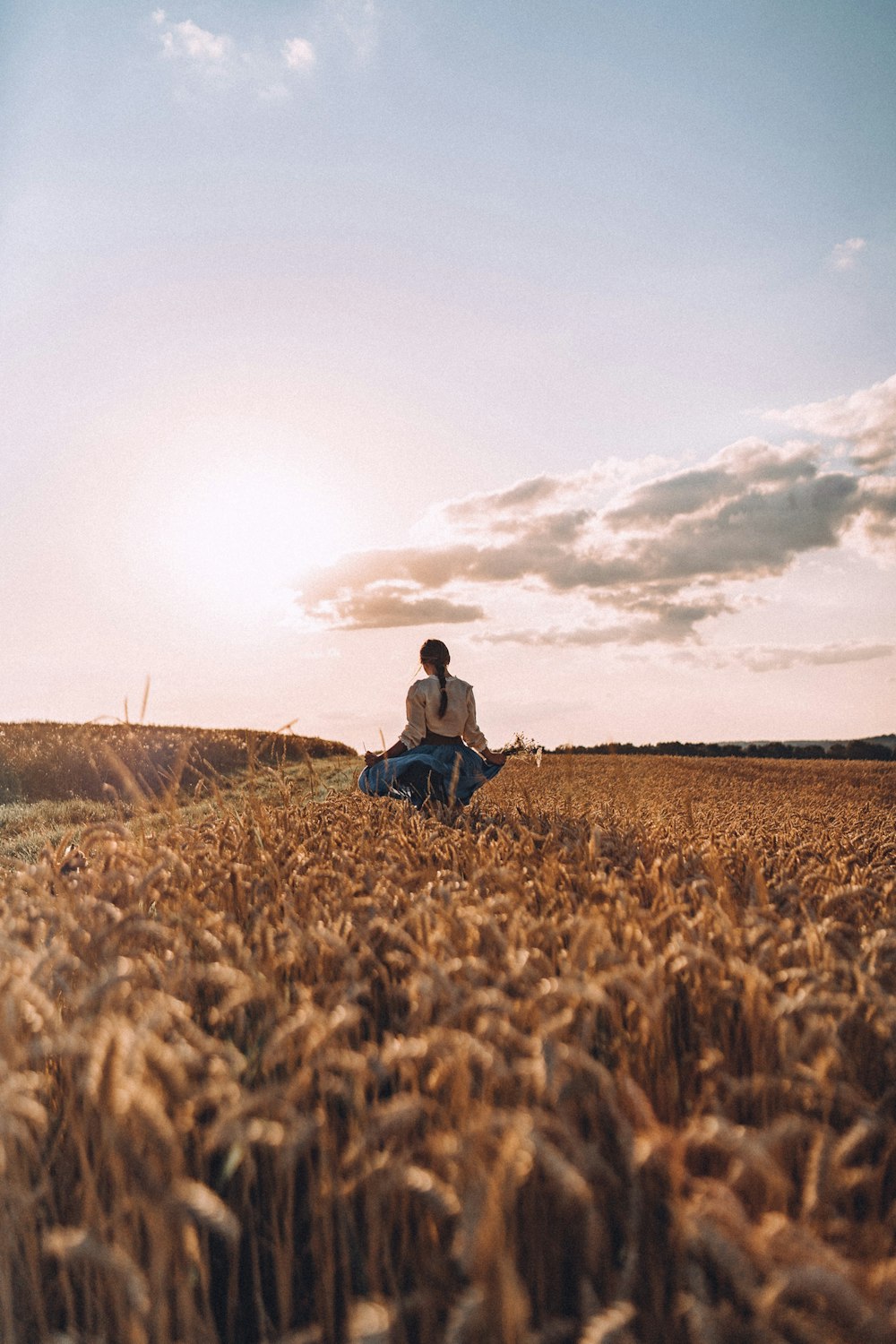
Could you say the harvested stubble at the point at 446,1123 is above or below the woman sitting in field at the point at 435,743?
below

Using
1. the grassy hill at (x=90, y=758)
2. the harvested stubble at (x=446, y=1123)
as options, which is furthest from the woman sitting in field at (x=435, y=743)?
the harvested stubble at (x=446, y=1123)

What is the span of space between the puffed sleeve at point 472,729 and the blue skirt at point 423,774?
0.12m

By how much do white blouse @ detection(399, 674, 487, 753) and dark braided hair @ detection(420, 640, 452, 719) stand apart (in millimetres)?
45

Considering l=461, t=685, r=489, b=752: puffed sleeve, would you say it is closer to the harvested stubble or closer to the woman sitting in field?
the woman sitting in field

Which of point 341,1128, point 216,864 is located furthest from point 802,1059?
point 216,864

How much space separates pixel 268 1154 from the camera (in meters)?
2.16

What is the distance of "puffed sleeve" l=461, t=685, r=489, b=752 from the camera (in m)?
9.52

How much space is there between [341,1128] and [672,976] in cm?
100

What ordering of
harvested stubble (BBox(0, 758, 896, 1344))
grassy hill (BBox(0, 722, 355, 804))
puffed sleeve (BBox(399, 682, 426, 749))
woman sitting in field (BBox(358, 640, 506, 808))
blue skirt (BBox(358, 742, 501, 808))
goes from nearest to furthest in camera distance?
harvested stubble (BBox(0, 758, 896, 1344)) → blue skirt (BBox(358, 742, 501, 808)) → woman sitting in field (BBox(358, 640, 506, 808)) → puffed sleeve (BBox(399, 682, 426, 749)) → grassy hill (BBox(0, 722, 355, 804))

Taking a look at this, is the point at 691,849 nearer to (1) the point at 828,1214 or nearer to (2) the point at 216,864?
(2) the point at 216,864

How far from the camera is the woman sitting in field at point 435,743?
9039mm

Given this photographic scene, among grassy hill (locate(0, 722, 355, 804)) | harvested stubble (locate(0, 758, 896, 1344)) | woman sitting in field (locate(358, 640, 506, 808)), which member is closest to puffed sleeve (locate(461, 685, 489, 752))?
woman sitting in field (locate(358, 640, 506, 808))

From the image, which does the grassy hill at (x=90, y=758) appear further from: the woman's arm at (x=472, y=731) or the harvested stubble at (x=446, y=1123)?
the harvested stubble at (x=446, y=1123)

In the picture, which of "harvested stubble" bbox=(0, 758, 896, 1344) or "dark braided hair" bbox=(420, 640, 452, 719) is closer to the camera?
"harvested stubble" bbox=(0, 758, 896, 1344)
